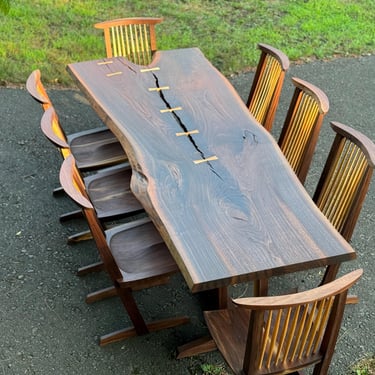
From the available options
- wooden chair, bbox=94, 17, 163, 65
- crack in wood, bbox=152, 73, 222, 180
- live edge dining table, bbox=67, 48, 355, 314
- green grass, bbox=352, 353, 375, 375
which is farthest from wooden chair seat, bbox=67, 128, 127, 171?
green grass, bbox=352, 353, 375, 375

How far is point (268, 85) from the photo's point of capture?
382cm

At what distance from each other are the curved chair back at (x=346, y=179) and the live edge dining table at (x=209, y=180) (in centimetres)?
26

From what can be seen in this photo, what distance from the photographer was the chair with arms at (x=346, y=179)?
272 cm

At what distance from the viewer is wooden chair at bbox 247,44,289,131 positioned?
145 inches

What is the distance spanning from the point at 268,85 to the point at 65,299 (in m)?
1.95

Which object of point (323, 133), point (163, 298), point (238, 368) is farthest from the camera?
point (323, 133)

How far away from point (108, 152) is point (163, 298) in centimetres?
106

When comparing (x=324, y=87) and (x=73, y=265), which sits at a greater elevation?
(x=324, y=87)

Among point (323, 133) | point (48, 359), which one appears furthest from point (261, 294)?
point (323, 133)

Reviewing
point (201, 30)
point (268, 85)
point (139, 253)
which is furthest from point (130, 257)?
point (201, 30)

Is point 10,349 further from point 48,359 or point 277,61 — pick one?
point 277,61

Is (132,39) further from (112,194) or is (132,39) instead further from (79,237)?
(79,237)

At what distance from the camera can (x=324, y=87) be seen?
552 cm

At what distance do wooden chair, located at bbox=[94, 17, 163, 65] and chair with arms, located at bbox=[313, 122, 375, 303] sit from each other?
1951mm
